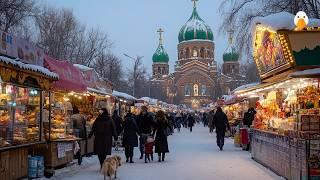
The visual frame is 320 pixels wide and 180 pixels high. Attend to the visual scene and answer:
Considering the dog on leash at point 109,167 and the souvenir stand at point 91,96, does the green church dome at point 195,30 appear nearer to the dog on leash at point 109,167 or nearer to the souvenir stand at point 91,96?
the souvenir stand at point 91,96

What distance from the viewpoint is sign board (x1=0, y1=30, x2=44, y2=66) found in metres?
11.2

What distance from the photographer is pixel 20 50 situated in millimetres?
12289

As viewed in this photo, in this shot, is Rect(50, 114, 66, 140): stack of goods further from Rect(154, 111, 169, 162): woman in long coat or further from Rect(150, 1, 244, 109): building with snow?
Rect(150, 1, 244, 109): building with snow

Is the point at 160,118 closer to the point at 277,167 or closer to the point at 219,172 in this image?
the point at 219,172

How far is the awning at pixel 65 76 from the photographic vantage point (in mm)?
15133

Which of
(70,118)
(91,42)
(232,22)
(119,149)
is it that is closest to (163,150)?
(70,118)

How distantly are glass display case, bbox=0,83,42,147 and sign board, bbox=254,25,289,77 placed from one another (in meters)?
6.07

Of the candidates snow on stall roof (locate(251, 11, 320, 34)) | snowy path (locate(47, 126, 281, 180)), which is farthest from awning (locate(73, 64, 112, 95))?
snow on stall roof (locate(251, 11, 320, 34))

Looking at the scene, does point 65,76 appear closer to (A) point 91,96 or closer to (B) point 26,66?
(B) point 26,66

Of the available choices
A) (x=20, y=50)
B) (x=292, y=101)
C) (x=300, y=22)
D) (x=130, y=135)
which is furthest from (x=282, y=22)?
(x=130, y=135)

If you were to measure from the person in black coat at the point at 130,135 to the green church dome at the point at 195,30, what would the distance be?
99.2 metres

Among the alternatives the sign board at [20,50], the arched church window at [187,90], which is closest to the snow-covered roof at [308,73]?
the sign board at [20,50]

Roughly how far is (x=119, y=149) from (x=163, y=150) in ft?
20.8

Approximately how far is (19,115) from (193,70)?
112 m
